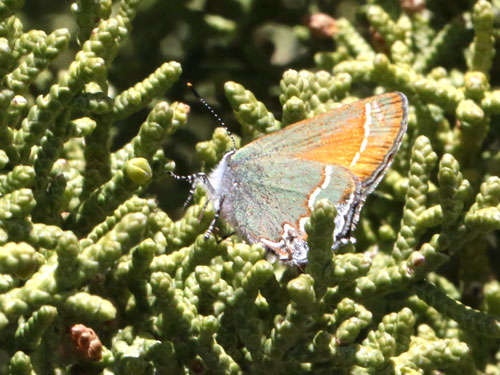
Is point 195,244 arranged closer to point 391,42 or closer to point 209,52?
point 391,42

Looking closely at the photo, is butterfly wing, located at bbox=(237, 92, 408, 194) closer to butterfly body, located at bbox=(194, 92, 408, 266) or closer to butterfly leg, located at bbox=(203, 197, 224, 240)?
butterfly body, located at bbox=(194, 92, 408, 266)

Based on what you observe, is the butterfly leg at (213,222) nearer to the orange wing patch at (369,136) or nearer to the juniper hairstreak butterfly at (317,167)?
the juniper hairstreak butterfly at (317,167)

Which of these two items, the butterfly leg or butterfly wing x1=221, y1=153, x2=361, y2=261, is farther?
butterfly wing x1=221, y1=153, x2=361, y2=261

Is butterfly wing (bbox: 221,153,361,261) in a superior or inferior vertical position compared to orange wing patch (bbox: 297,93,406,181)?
inferior

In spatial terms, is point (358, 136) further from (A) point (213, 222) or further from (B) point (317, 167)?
Answer: (A) point (213, 222)

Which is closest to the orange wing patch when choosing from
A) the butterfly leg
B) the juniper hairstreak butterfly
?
the juniper hairstreak butterfly

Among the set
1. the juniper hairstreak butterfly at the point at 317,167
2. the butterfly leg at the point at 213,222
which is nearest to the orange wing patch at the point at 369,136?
the juniper hairstreak butterfly at the point at 317,167

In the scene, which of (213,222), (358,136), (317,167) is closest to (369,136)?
(358,136)
